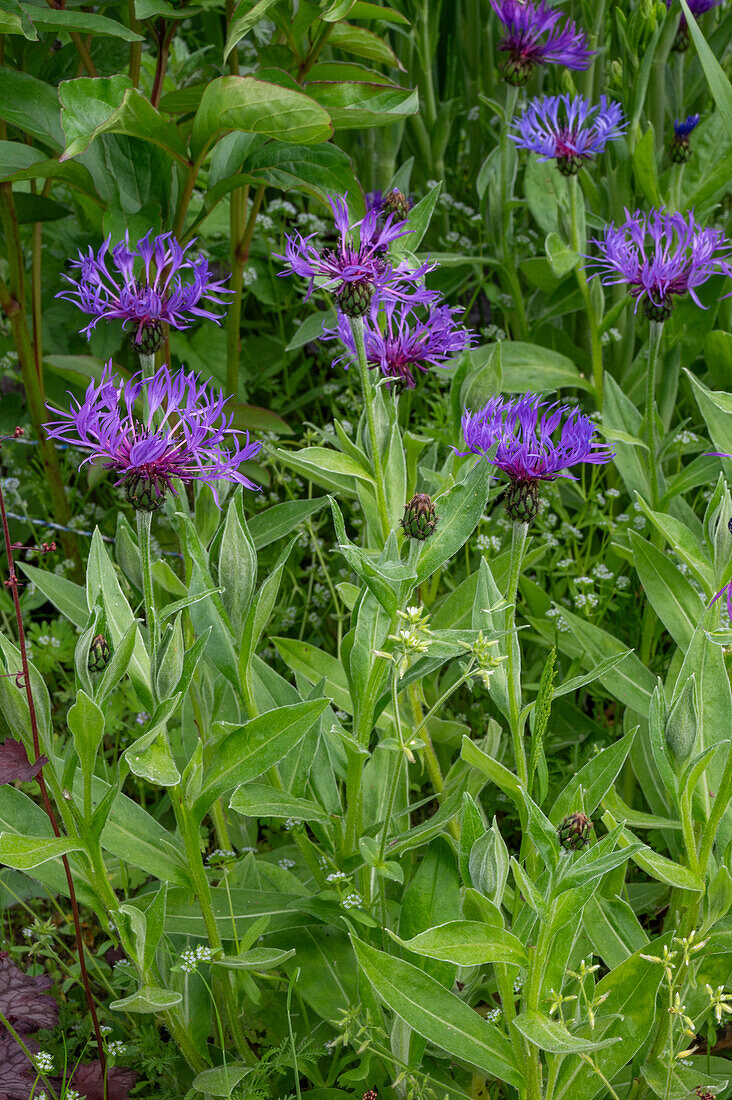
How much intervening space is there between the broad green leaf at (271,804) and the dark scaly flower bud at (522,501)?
1.48 ft

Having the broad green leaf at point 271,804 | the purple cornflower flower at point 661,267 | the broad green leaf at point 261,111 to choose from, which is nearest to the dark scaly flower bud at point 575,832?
the broad green leaf at point 271,804

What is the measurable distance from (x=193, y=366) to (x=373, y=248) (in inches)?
46.4

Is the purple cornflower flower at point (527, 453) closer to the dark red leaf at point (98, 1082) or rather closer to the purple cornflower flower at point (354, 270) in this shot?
the purple cornflower flower at point (354, 270)

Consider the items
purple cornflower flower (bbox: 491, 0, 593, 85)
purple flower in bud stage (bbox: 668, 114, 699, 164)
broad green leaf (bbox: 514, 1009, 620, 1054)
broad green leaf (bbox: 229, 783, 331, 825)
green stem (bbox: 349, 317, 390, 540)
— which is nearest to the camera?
broad green leaf (bbox: 514, 1009, 620, 1054)

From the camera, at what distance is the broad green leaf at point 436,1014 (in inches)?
48.0

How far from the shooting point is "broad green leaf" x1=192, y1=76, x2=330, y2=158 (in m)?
1.67

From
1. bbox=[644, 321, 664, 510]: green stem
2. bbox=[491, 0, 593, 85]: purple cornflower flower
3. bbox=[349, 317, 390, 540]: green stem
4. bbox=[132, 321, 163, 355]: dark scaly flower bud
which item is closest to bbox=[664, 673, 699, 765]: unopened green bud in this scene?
bbox=[349, 317, 390, 540]: green stem

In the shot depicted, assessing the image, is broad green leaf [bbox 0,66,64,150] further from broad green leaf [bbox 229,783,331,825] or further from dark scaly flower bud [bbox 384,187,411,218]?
broad green leaf [bbox 229,783,331,825]

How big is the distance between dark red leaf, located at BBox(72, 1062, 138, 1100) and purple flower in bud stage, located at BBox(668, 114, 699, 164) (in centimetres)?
202

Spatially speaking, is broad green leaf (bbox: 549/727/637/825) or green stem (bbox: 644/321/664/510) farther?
green stem (bbox: 644/321/664/510)

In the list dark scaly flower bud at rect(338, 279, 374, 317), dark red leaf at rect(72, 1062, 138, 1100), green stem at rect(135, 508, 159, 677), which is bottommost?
dark red leaf at rect(72, 1062, 138, 1100)

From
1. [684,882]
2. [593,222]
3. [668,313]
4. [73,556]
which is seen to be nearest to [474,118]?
[593,222]

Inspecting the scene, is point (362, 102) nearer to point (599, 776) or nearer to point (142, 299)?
point (142, 299)

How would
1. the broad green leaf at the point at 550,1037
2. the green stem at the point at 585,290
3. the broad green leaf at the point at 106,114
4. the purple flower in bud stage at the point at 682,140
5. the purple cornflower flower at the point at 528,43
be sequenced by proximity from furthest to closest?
the purple cornflower flower at the point at 528,43
the purple flower in bud stage at the point at 682,140
the green stem at the point at 585,290
the broad green leaf at the point at 106,114
the broad green leaf at the point at 550,1037
